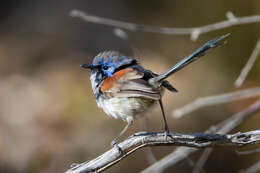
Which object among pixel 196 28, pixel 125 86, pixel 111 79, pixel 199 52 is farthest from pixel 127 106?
pixel 196 28

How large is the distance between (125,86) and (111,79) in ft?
0.85

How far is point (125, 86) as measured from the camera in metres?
3.44

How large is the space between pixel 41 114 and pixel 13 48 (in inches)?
98.3

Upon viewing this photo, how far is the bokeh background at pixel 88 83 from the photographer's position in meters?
5.93

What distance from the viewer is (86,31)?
9.41m

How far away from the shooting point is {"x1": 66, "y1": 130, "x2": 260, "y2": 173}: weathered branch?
9.20 feet

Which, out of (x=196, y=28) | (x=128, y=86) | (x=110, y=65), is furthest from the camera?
(x=196, y=28)

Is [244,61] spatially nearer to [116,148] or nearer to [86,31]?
[116,148]

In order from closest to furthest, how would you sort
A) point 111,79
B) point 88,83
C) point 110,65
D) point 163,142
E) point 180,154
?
point 163,142 → point 180,154 → point 111,79 → point 110,65 → point 88,83

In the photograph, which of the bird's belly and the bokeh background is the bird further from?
the bokeh background

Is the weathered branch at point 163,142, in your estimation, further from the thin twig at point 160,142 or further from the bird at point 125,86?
the bird at point 125,86

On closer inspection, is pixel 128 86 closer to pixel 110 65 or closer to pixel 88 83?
pixel 110 65

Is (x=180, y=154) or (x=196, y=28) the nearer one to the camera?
(x=180, y=154)

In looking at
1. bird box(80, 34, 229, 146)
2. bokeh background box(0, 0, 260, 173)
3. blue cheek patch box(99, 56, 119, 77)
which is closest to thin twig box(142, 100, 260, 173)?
bird box(80, 34, 229, 146)
